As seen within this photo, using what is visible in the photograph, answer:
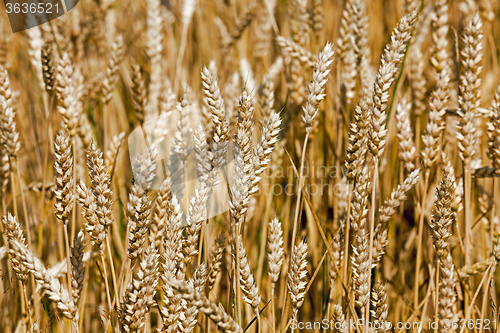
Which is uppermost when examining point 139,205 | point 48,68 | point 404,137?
point 48,68

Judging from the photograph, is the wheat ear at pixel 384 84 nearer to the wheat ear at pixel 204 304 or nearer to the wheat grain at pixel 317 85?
the wheat grain at pixel 317 85

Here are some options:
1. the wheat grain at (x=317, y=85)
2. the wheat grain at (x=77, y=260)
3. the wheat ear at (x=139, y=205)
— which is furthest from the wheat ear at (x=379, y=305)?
the wheat grain at (x=77, y=260)

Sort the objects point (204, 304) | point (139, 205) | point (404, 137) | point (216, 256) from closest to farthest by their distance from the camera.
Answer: point (204, 304) → point (139, 205) → point (216, 256) → point (404, 137)

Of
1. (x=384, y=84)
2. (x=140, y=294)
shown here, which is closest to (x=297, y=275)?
(x=140, y=294)

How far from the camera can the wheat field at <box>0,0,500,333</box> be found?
681 mm

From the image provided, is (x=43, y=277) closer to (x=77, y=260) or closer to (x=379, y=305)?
(x=77, y=260)

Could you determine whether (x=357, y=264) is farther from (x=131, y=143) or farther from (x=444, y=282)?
(x=131, y=143)

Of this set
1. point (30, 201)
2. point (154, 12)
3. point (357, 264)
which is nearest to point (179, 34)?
point (154, 12)

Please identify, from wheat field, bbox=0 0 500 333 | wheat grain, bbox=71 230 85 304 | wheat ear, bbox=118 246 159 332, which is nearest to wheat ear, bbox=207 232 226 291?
wheat field, bbox=0 0 500 333

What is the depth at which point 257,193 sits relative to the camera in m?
1.20

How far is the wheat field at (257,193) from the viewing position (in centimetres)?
68

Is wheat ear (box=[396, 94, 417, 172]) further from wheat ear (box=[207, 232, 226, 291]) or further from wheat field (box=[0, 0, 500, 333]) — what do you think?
wheat ear (box=[207, 232, 226, 291])

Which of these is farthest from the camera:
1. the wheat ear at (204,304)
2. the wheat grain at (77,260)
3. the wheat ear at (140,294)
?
the wheat grain at (77,260)

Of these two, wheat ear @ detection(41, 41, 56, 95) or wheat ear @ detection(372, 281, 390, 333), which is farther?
wheat ear @ detection(41, 41, 56, 95)
